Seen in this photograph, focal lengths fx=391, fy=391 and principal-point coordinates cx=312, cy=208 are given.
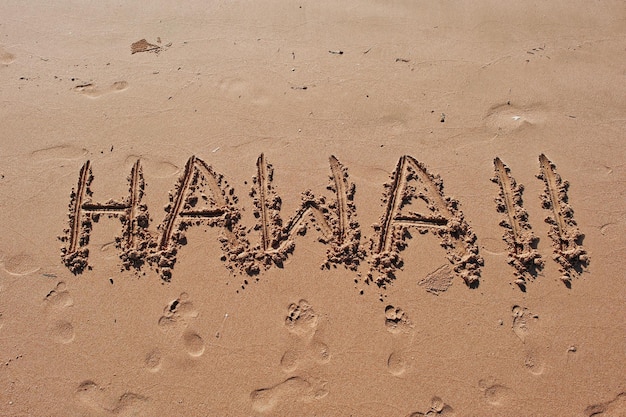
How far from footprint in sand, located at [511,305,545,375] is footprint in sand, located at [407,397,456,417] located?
0.65m

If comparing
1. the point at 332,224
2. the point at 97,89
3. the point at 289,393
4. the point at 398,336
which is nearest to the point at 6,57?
the point at 97,89

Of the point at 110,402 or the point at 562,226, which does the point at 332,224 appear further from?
the point at 110,402

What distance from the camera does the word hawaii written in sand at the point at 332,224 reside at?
3115 mm

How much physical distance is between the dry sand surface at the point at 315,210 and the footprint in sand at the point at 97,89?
0.03m

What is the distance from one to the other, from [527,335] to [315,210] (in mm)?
1861

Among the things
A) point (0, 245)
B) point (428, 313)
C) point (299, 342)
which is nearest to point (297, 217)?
point (299, 342)

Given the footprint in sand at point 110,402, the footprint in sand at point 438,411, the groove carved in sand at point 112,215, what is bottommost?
the footprint in sand at point 110,402

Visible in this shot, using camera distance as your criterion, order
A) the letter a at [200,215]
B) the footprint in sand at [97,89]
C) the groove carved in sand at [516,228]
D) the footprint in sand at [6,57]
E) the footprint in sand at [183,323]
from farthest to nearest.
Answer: the footprint in sand at [6,57] < the footprint in sand at [97,89] < the letter a at [200,215] < the groove carved in sand at [516,228] < the footprint in sand at [183,323]

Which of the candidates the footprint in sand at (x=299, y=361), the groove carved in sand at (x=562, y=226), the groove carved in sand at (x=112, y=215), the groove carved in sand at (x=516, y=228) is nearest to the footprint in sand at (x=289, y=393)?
the footprint in sand at (x=299, y=361)

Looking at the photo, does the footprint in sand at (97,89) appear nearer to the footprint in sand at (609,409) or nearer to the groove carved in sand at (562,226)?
the groove carved in sand at (562,226)

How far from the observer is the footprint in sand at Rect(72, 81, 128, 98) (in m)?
3.92

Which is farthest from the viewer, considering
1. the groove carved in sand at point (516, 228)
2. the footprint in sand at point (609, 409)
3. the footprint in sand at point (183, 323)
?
the groove carved in sand at point (516, 228)

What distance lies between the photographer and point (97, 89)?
394cm

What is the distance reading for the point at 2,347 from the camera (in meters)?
3.03
